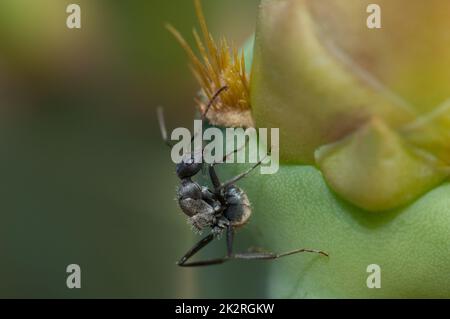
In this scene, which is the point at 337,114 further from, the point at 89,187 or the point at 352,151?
the point at 89,187

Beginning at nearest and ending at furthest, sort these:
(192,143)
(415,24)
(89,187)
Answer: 1. (415,24)
2. (192,143)
3. (89,187)

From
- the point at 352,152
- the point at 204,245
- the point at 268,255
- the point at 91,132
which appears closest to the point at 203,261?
the point at 204,245

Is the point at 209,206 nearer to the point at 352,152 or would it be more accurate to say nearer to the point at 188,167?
the point at 188,167

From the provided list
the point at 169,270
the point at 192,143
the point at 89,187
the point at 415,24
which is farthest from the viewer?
the point at 89,187

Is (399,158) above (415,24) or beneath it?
beneath

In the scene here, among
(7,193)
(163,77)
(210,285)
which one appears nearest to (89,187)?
(7,193)

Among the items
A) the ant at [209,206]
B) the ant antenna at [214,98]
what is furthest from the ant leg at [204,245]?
the ant antenna at [214,98]

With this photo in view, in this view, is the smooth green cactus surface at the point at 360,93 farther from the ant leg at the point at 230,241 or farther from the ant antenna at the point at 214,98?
the ant leg at the point at 230,241
